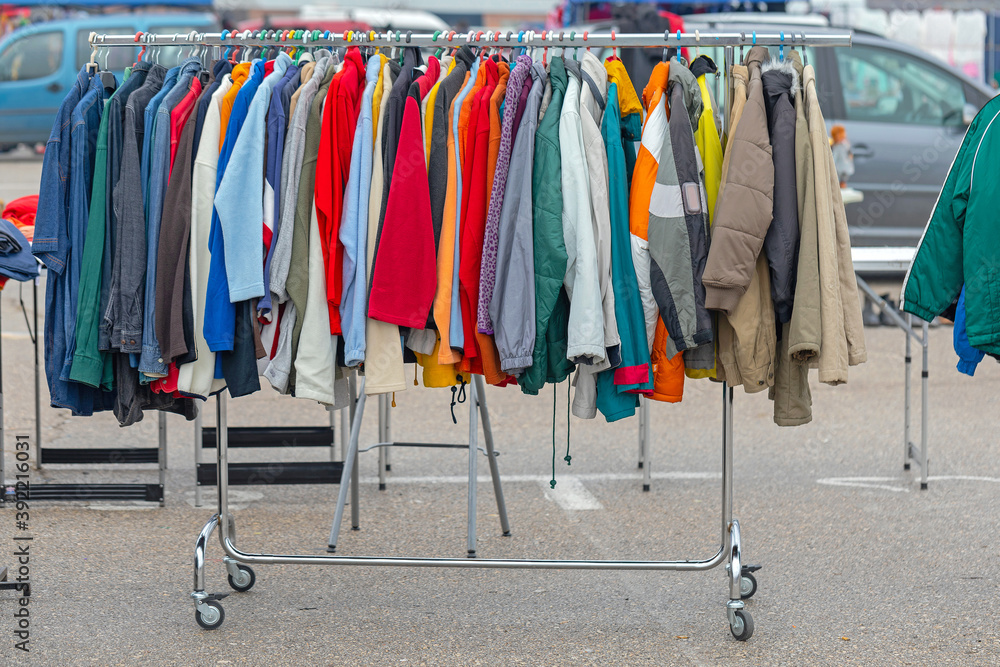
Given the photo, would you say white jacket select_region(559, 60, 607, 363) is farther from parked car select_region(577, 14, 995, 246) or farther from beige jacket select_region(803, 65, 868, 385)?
parked car select_region(577, 14, 995, 246)

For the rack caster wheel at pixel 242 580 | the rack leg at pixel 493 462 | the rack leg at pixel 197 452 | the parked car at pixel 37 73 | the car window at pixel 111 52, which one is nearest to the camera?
the rack caster wheel at pixel 242 580

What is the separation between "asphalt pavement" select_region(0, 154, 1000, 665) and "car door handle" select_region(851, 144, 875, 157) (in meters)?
3.66

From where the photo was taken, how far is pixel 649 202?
356cm

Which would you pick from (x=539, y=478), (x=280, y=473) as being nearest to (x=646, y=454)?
(x=539, y=478)

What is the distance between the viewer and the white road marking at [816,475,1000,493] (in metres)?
5.39

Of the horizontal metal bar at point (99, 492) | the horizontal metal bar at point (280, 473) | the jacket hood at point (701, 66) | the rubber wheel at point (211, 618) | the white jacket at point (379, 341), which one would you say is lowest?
the rubber wheel at point (211, 618)

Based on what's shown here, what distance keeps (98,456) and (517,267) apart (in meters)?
2.76

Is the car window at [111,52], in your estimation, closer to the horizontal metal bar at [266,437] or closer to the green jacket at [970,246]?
the horizontal metal bar at [266,437]

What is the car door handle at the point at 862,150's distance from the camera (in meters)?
9.84

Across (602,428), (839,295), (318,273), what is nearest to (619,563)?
(839,295)

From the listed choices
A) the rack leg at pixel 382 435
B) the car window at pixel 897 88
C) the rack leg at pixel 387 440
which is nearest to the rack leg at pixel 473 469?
the rack leg at pixel 387 440

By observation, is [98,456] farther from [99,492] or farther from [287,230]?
[287,230]

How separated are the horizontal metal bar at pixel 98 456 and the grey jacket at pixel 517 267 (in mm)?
2451

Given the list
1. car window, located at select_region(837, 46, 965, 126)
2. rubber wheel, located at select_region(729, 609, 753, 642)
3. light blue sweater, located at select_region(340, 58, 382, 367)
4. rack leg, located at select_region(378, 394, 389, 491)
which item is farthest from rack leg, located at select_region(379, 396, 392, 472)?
car window, located at select_region(837, 46, 965, 126)
